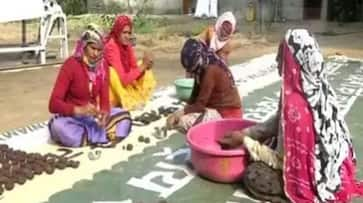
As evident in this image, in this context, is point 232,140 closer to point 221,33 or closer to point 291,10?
point 221,33

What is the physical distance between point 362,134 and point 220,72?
1.41 metres

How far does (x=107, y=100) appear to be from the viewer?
448 cm

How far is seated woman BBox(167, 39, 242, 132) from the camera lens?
13.9 feet

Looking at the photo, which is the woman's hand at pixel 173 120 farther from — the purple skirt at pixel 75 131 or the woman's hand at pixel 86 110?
Answer: the woman's hand at pixel 86 110

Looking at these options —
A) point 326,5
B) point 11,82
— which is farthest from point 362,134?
point 326,5

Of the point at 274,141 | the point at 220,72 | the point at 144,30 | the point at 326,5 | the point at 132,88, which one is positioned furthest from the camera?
the point at 326,5

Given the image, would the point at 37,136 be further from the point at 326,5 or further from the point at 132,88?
the point at 326,5

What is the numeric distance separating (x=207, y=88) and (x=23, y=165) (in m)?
1.33

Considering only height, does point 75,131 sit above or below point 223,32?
below

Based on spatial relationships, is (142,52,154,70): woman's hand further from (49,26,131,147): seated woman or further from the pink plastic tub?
the pink plastic tub

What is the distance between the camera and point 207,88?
424 cm

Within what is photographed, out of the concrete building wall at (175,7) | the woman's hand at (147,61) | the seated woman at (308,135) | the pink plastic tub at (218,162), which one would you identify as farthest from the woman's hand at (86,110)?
the concrete building wall at (175,7)

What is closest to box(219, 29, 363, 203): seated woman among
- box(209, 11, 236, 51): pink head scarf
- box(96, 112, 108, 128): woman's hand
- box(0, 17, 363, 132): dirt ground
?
box(96, 112, 108, 128): woman's hand

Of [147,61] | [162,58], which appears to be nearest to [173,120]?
[147,61]
